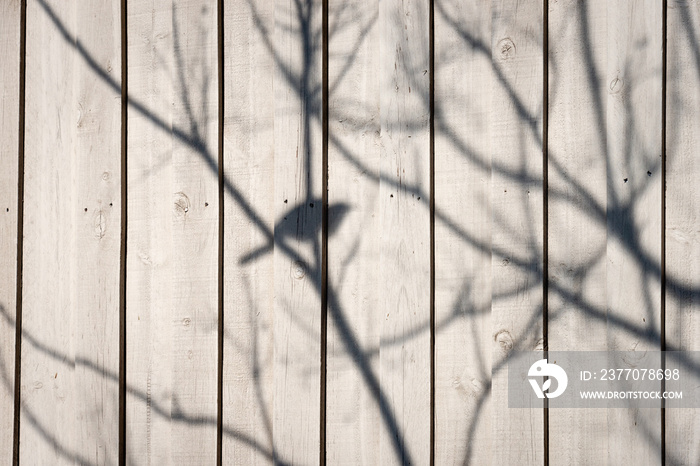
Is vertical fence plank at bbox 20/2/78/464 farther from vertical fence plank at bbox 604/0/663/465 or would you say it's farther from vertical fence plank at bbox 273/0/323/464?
vertical fence plank at bbox 604/0/663/465

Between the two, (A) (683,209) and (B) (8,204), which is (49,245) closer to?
(B) (8,204)

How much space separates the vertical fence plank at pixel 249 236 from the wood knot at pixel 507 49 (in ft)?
1.89

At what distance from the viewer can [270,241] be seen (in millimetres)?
1325

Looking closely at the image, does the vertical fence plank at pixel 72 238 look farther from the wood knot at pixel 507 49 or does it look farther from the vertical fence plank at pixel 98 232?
the wood knot at pixel 507 49

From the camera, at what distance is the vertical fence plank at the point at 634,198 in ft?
3.95

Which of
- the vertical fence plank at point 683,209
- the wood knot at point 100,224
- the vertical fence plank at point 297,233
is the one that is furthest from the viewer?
the wood knot at point 100,224

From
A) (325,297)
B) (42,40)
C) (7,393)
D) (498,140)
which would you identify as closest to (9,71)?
(42,40)

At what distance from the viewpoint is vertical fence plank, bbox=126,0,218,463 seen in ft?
4.42

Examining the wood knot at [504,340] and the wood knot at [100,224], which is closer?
the wood knot at [504,340]

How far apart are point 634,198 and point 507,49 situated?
0.46 meters

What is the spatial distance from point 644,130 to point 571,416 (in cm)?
70

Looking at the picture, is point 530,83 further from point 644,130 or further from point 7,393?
point 7,393

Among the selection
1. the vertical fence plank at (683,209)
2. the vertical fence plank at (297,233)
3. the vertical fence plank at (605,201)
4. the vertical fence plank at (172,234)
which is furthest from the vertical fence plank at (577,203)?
the vertical fence plank at (172,234)

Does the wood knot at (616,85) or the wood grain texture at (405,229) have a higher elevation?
the wood knot at (616,85)
